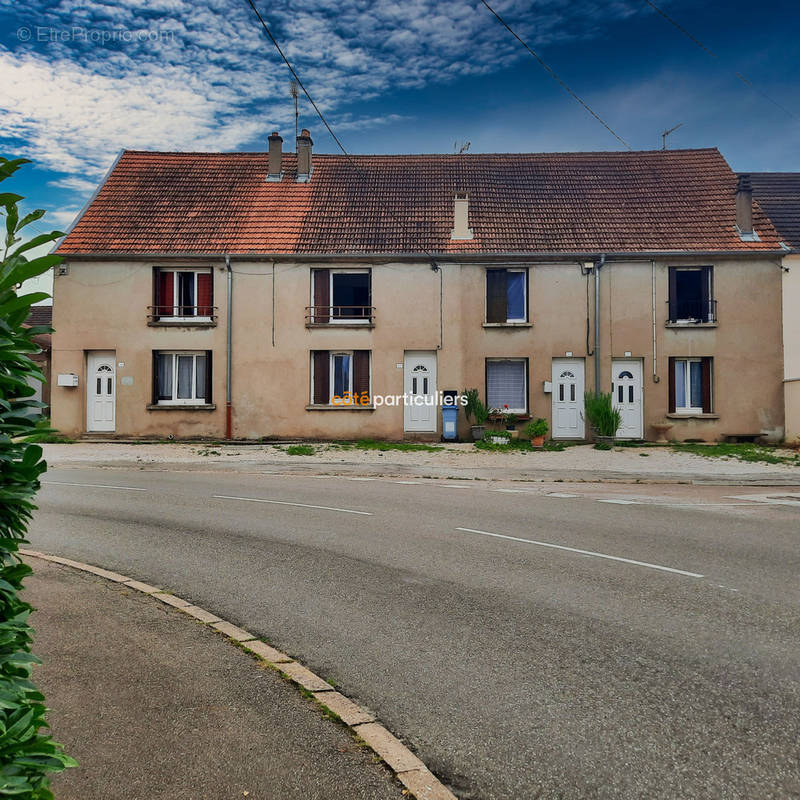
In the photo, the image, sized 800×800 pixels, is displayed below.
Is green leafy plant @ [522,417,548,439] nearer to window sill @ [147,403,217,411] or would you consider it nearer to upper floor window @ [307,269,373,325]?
upper floor window @ [307,269,373,325]

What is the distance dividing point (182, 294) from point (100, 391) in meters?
4.11

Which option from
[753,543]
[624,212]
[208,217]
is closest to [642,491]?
[753,543]

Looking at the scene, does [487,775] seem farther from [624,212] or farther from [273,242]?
[624,212]

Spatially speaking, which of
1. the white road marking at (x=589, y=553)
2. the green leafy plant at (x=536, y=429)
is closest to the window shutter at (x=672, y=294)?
the green leafy plant at (x=536, y=429)

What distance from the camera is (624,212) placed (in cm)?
2431

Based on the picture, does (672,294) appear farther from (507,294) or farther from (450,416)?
(450,416)

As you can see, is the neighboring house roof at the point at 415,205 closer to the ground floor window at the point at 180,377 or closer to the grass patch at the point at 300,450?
the ground floor window at the point at 180,377

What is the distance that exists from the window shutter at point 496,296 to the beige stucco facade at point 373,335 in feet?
1.11

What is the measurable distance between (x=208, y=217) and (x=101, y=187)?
Result: 430 cm

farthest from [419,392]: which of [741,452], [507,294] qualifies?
[741,452]

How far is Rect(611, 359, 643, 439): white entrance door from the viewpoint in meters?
22.8

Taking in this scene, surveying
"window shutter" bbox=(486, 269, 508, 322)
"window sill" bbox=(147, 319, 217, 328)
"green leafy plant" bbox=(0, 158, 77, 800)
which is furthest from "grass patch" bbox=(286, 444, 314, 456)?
"green leafy plant" bbox=(0, 158, 77, 800)

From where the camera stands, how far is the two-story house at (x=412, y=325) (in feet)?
74.1

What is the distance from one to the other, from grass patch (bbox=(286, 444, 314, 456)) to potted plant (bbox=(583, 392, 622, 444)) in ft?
28.2
